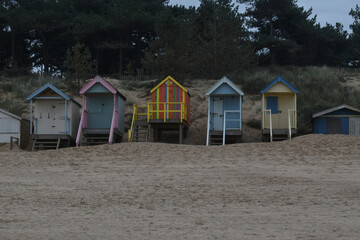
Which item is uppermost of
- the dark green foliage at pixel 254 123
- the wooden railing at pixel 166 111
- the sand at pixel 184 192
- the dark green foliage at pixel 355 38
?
the dark green foliage at pixel 355 38

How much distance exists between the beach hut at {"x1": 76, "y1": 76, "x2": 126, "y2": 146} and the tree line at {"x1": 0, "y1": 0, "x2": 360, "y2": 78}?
742 inches

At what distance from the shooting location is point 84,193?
595 inches

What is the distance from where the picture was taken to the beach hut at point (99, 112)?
28000mm

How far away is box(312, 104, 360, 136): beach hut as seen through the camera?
2886 cm

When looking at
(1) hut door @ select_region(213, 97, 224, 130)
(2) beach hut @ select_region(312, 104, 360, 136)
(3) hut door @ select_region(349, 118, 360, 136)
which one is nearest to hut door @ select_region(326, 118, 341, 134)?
(2) beach hut @ select_region(312, 104, 360, 136)

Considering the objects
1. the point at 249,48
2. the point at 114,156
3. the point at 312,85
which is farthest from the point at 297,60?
the point at 114,156

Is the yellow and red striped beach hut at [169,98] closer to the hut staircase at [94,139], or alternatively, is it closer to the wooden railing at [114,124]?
the wooden railing at [114,124]

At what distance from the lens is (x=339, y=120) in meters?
29.1

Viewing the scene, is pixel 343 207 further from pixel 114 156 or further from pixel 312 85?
pixel 312 85

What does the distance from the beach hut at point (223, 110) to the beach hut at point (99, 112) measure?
485 cm

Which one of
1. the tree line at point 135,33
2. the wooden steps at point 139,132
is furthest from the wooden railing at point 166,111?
the tree line at point 135,33

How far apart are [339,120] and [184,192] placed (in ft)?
54.1

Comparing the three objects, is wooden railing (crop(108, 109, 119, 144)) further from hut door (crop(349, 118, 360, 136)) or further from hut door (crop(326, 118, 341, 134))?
hut door (crop(349, 118, 360, 136))

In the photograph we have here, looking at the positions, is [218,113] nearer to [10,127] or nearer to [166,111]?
[166,111]
